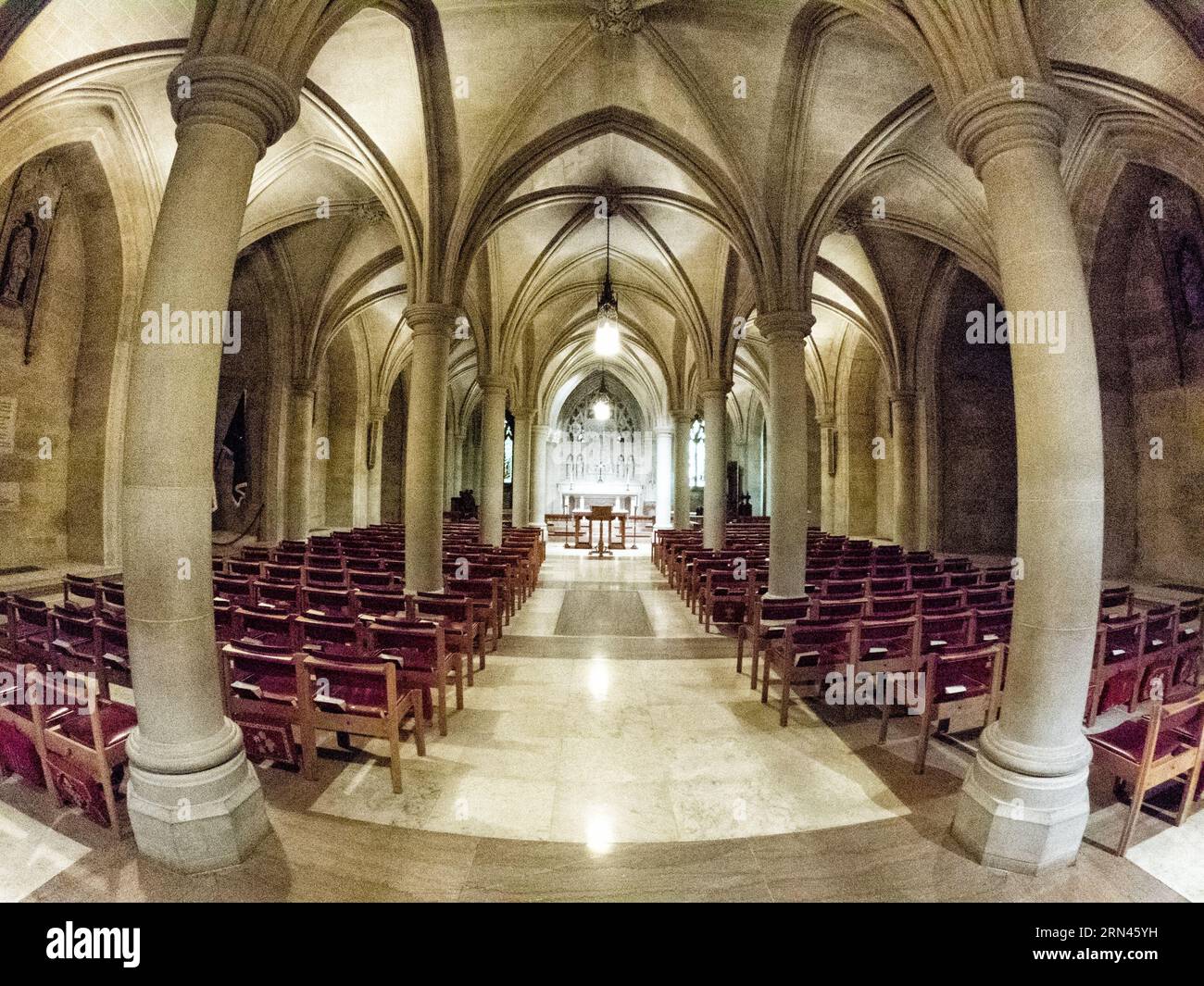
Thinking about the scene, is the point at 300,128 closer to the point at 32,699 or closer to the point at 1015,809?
the point at 32,699

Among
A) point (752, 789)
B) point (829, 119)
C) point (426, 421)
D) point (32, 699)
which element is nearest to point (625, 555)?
point (426, 421)

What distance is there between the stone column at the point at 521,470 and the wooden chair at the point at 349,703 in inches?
637

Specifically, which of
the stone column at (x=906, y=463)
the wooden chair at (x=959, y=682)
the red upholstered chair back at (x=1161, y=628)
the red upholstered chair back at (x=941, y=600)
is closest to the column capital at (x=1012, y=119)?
the wooden chair at (x=959, y=682)

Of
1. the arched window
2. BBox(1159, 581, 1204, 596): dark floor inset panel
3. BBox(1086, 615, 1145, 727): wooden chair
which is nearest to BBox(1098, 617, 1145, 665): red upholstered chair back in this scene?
BBox(1086, 615, 1145, 727): wooden chair

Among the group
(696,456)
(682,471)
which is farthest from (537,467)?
(696,456)

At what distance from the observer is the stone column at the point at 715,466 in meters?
14.4

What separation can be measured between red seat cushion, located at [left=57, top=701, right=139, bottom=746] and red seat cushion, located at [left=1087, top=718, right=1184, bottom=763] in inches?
237

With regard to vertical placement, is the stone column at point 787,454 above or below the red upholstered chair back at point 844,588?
above

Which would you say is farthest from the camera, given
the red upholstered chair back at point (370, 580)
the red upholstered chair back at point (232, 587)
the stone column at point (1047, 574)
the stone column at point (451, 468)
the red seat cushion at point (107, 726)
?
the stone column at point (451, 468)

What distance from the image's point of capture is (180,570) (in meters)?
3.06

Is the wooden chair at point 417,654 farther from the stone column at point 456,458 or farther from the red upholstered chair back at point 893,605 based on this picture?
the stone column at point 456,458

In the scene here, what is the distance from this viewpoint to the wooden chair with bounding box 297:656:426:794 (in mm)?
3619

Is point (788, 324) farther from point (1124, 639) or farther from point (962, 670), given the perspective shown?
point (962, 670)
